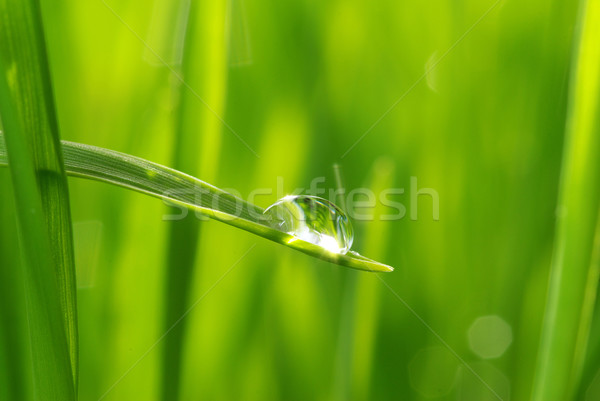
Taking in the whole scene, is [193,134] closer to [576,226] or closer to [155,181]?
[155,181]

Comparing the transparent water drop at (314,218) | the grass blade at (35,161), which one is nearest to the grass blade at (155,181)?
the grass blade at (35,161)

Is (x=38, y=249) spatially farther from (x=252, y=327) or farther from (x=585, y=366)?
(x=585, y=366)

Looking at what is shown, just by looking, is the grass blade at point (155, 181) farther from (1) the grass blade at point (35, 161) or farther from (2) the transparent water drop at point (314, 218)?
(2) the transparent water drop at point (314, 218)

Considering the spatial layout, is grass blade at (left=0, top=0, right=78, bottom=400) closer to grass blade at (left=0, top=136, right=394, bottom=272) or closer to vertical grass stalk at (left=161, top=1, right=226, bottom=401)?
grass blade at (left=0, top=136, right=394, bottom=272)

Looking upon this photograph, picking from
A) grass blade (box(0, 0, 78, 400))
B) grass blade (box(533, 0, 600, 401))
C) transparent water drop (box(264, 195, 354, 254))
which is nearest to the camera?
grass blade (box(0, 0, 78, 400))

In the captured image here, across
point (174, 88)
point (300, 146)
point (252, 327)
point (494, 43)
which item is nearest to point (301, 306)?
point (252, 327)

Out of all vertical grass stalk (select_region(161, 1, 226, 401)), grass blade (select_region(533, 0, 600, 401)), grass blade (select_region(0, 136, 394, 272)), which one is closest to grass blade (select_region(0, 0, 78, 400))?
grass blade (select_region(0, 136, 394, 272))

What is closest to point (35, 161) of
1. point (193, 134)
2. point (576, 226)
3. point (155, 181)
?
point (155, 181)
